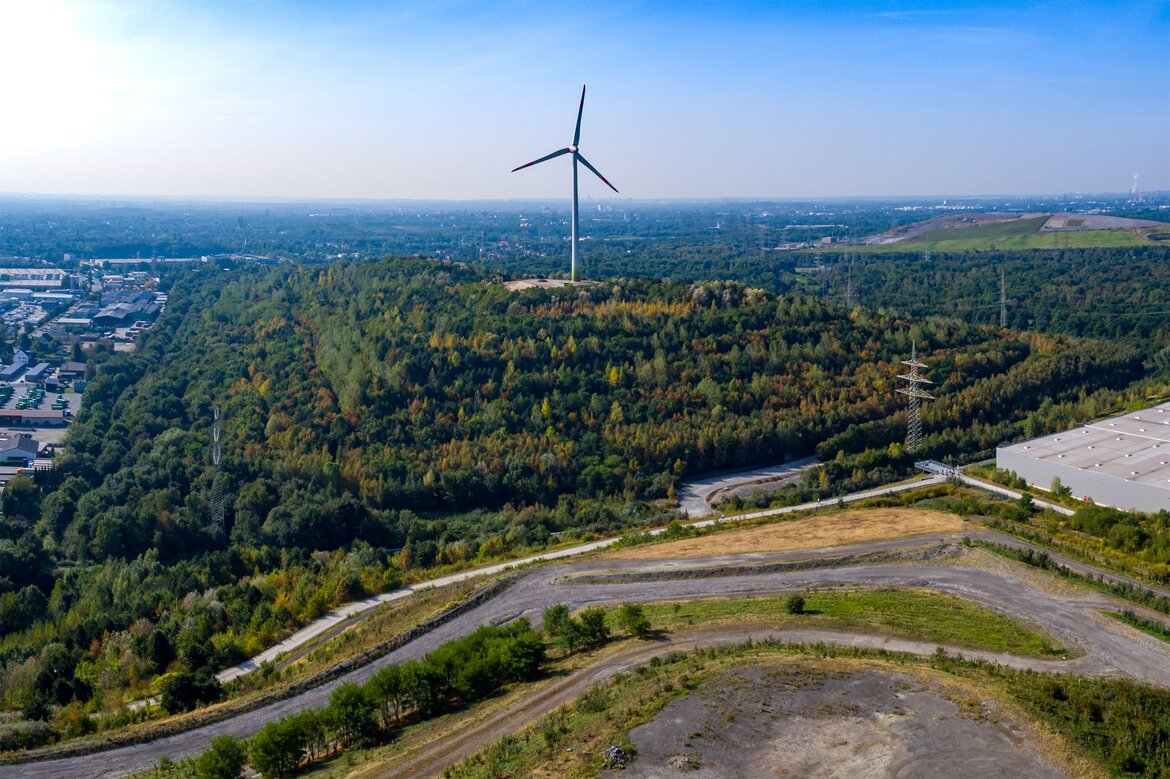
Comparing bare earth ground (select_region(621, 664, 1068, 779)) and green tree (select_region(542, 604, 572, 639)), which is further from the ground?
bare earth ground (select_region(621, 664, 1068, 779))

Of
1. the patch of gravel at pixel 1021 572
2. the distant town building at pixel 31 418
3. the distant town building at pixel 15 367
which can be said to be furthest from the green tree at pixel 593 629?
the distant town building at pixel 15 367

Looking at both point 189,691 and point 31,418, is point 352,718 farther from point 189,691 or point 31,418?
point 31,418

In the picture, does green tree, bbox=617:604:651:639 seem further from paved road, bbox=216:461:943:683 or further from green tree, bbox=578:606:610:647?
paved road, bbox=216:461:943:683

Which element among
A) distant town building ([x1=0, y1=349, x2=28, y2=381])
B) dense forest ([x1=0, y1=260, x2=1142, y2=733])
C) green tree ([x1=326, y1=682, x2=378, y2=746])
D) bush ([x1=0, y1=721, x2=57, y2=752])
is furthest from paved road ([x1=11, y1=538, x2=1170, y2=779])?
distant town building ([x1=0, y1=349, x2=28, y2=381])

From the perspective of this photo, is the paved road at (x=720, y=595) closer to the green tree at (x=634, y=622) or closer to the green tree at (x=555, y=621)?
the green tree at (x=555, y=621)

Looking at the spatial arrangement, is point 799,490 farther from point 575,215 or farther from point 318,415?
point 575,215

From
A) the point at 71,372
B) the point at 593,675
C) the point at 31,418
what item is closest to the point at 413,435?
the point at 593,675
